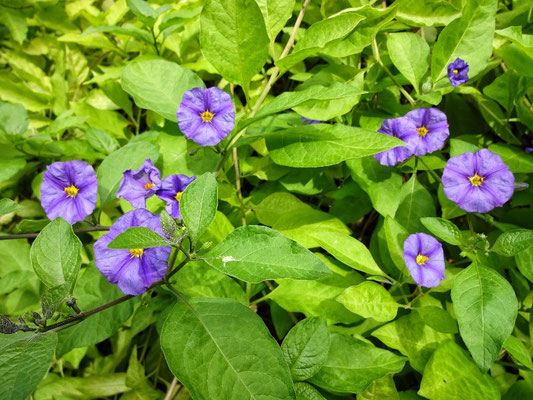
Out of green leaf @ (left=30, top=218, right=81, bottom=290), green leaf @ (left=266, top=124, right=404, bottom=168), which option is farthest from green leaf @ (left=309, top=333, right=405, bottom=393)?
green leaf @ (left=30, top=218, right=81, bottom=290)

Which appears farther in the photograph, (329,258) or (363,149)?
(329,258)

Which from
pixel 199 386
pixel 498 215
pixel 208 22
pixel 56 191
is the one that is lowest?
pixel 498 215

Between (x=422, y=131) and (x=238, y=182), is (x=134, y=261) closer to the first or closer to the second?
(x=238, y=182)

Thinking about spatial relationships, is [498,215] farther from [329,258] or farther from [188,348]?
[188,348]

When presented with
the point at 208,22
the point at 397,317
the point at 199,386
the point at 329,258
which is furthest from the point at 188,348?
the point at 208,22

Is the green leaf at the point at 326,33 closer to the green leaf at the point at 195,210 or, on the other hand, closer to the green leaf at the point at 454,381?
the green leaf at the point at 195,210

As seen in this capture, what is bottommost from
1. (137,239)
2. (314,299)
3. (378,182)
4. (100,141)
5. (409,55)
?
(314,299)

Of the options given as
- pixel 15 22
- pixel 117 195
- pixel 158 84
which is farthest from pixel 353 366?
pixel 15 22
